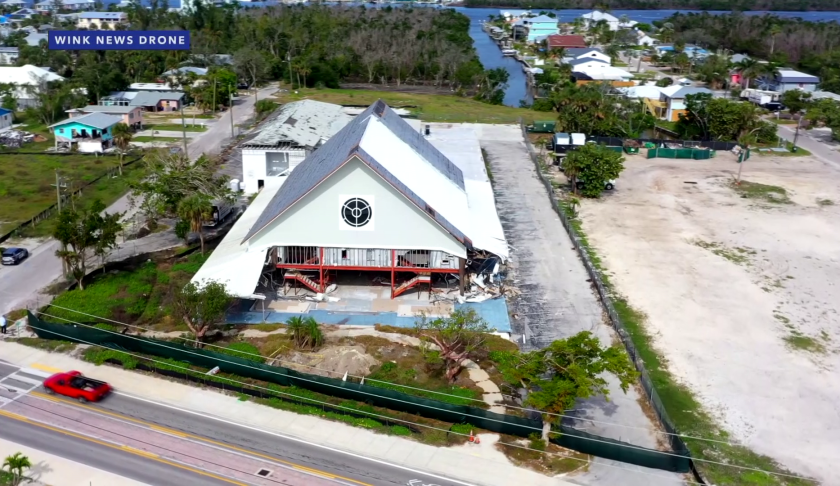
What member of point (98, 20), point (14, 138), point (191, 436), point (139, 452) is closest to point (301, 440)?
point (191, 436)

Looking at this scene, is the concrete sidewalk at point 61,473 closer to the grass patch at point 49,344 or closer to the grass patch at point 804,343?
the grass patch at point 49,344

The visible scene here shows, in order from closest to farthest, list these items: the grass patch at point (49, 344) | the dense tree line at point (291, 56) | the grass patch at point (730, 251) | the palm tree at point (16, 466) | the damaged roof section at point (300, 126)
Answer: the palm tree at point (16, 466)
the grass patch at point (49, 344)
the grass patch at point (730, 251)
the damaged roof section at point (300, 126)
the dense tree line at point (291, 56)

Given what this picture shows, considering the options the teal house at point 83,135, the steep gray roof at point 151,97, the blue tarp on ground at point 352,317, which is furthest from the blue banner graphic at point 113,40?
the blue tarp on ground at point 352,317

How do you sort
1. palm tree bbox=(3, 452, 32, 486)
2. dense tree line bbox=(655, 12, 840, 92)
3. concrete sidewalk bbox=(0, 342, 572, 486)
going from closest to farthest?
palm tree bbox=(3, 452, 32, 486)
concrete sidewalk bbox=(0, 342, 572, 486)
dense tree line bbox=(655, 12, 840, 92)

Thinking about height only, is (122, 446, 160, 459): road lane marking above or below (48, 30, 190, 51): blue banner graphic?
below

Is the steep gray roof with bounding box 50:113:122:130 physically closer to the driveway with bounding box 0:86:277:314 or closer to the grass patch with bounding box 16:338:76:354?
the driveway with bounding box 0:86:277:314

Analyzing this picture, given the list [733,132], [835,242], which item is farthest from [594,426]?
[733,132]

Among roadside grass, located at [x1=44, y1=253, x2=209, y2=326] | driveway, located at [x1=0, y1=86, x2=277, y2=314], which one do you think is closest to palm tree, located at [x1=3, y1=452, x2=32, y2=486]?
roadside grass, located at [x1=44, y1=253, x2=209, y2=326]
